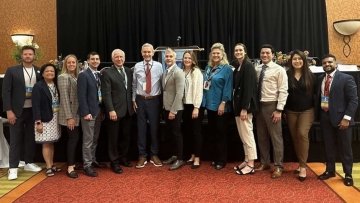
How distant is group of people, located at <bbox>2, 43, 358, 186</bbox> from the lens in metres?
3.66

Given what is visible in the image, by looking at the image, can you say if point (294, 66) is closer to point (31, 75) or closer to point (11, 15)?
point (31, 75)

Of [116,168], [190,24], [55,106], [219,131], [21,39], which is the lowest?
[116,168]

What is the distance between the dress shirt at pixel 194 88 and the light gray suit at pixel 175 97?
7 centimetres

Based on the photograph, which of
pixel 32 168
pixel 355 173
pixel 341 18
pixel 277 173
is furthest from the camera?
pixel 341 18

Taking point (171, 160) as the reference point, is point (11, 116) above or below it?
above

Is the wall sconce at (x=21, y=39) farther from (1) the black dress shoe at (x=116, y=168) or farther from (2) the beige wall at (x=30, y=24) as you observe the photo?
(1) the black dress shoe at (x=116, y=168)

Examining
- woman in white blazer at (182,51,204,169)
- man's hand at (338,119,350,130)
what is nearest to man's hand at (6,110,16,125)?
woman in white blazer at (182,51,204,169)

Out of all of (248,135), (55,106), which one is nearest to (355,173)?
(248,135)

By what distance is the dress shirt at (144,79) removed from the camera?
4.22m

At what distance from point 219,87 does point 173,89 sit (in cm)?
55

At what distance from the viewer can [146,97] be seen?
421cm

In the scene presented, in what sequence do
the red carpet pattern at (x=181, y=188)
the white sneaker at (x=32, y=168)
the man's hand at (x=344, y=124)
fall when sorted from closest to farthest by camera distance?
the red carpet pattern at (x=181, y=188) → the man's hand at (x=344, y=124) → the white sneaker at (x=32, y=168)

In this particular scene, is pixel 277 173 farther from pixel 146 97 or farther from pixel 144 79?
pixel 144 79

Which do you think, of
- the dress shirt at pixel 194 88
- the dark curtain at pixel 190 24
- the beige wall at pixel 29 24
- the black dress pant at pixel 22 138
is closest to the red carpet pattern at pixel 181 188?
the black dress pant at pixel 22 138
